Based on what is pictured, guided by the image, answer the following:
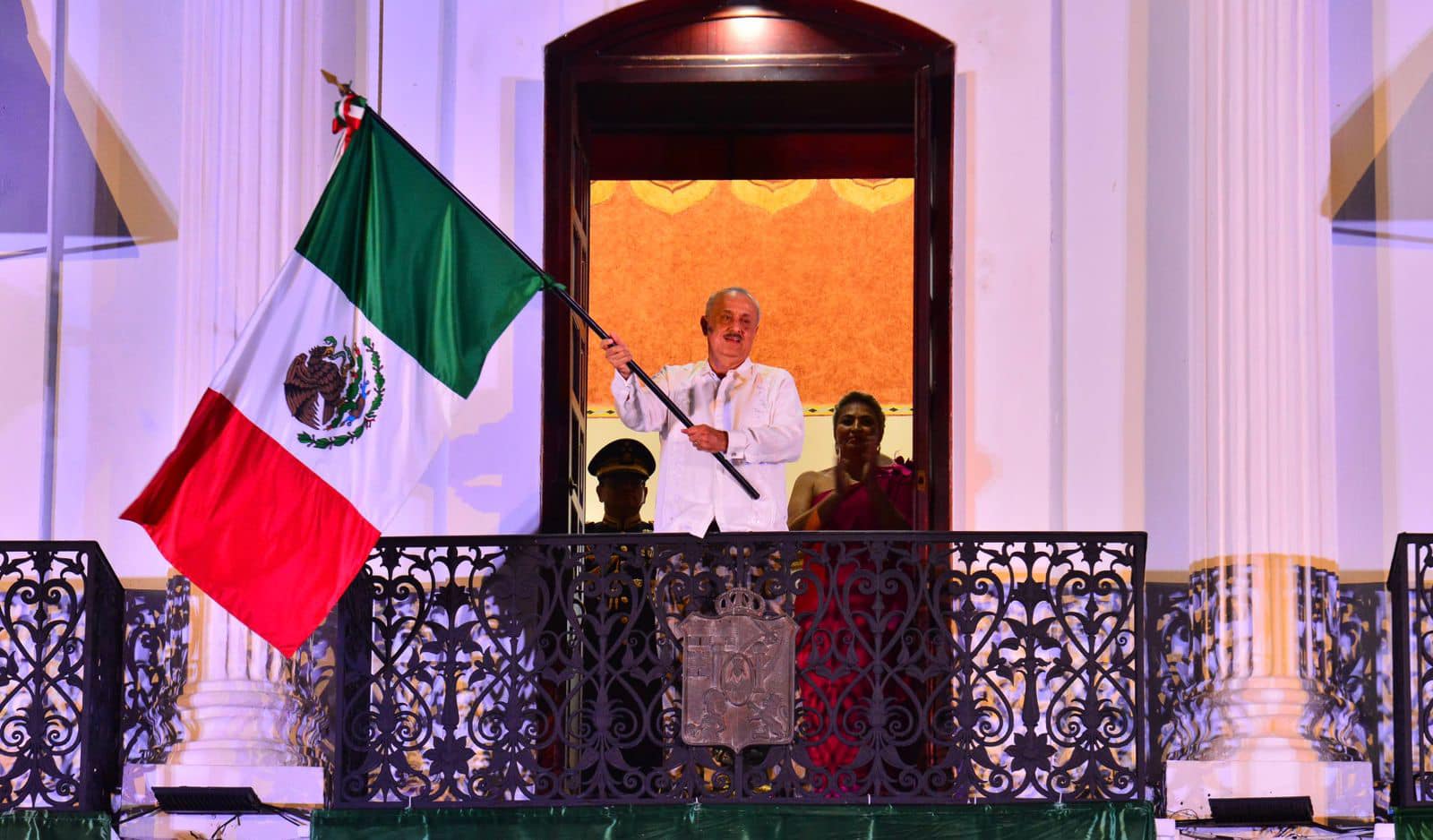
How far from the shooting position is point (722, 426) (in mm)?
8992

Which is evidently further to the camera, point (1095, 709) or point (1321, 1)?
point (1321, 1)

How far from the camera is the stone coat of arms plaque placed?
828cm

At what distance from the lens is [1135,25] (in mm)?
9562

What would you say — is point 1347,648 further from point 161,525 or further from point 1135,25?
point 161,525

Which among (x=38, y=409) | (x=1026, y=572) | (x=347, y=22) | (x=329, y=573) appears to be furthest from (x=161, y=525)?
(x=1026, y=572)

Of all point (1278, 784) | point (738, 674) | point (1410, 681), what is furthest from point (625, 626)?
point (1410, 681)

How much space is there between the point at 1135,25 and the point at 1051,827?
10.8 feet

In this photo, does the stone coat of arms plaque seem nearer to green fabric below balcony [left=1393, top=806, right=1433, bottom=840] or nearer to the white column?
the white column

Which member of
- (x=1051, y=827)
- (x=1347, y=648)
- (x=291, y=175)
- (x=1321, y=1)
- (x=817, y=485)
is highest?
(x=1321, y=1)

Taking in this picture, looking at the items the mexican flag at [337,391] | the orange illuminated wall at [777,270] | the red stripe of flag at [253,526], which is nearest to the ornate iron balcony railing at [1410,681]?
the mexican flag at [337,391]

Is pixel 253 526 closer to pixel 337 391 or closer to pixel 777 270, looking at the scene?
pixel 337 391

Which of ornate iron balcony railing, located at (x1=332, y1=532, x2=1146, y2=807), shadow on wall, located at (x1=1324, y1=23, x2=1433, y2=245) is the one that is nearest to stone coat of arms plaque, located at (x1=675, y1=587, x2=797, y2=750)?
ornate iron balcony railing, located at (x1=332, y1=532, x2=1146, y2=807)

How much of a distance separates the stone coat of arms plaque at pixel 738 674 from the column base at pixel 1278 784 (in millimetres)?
1365

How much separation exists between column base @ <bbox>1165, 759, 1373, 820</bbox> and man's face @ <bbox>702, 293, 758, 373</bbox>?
86.5 inches
